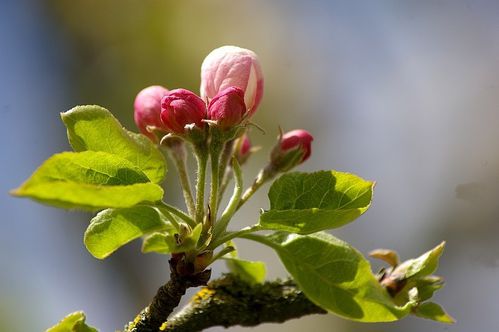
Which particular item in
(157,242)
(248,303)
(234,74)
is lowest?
(248,303)

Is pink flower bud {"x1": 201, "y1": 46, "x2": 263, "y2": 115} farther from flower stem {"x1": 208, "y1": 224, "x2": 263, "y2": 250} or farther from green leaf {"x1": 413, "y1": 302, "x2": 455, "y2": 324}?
green leaf {"x1": 413, "y1": 302, "x2": 455, "y2": 324}

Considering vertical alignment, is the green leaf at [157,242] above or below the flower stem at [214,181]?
below

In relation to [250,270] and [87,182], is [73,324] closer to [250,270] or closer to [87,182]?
[87,182]

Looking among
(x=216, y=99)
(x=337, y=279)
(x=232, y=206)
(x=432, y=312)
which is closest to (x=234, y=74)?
(x=216, y=99)

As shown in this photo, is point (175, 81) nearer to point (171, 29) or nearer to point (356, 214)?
point (171, 29)

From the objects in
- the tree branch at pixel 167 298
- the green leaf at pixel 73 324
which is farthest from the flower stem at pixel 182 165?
the green leaf at pixel 73 324

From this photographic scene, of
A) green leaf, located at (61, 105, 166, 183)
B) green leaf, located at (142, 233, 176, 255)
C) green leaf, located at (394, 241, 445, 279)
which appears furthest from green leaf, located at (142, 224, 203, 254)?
green leaf, located at (394, 241, 445, 279)

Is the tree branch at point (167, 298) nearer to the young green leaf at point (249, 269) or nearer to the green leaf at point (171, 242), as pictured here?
the green leaf at point (171, 242)
